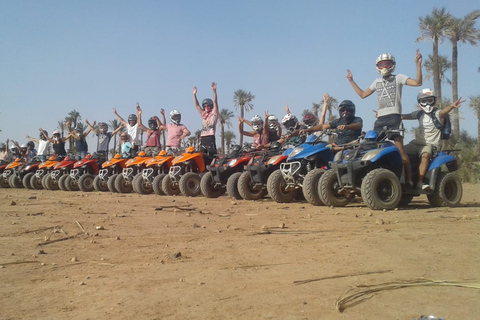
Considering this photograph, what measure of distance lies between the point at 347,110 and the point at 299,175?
1.42m

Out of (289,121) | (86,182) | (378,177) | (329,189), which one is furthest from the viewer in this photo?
(86,182)

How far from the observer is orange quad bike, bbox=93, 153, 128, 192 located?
468 inches

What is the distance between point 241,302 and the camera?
243cm

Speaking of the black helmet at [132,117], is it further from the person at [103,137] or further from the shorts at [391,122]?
the shorts at [391,122]

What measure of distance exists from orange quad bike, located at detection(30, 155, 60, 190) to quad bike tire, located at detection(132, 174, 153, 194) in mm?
5120

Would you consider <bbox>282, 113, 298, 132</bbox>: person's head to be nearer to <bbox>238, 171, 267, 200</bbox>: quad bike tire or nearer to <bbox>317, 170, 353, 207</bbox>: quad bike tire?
<bbox>238, 171, 267, 200</bbox>: quad bike tire

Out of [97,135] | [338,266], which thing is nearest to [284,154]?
[338,266]

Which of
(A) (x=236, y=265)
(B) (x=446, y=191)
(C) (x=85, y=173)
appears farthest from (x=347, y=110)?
(C) (x=85, y=173)

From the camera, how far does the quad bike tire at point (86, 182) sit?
40.9 ft

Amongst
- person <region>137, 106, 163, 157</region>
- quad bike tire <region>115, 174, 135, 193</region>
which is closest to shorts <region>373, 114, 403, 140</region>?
person <region>137, 106, 163, 157</region>

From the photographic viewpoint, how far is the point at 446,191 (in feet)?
22.8

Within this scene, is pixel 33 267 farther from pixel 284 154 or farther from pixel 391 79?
pixel 391 79

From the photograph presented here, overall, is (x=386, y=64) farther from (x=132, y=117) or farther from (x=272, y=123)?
(x=132, y=117)

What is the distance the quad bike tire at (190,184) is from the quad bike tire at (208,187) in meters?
0.41
